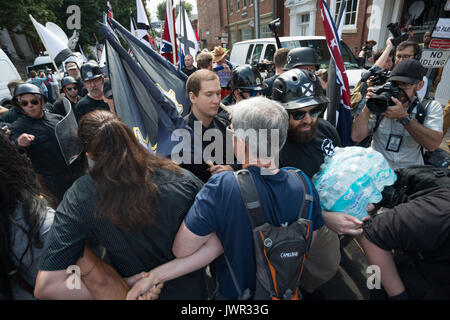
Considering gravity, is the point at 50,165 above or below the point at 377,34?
below

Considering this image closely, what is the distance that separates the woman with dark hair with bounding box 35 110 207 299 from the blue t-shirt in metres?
0.16

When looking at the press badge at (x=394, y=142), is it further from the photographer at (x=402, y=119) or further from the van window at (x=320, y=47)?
the van window at (x=320, y=47)

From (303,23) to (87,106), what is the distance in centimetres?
1608

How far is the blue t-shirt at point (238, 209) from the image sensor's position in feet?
4.02

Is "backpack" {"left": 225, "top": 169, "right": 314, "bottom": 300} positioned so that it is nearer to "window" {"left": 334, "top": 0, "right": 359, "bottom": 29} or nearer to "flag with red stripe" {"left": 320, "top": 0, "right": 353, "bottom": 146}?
"flag with red stripe" {"left": 320, "top": 0, "right": 353, "bottom": 146}

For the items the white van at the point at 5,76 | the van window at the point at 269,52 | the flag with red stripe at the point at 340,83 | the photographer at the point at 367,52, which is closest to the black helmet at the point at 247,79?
the flag with red stripe at the point at 340,83

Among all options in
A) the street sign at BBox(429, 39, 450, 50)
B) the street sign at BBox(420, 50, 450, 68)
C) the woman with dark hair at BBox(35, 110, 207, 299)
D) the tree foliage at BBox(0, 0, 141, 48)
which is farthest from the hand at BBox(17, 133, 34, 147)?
the tree foliage at BBox(0, 0, 141, 48)

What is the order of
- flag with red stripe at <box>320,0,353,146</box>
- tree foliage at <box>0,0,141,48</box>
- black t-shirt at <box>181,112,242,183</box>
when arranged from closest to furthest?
black t-shirt at <box>181,112,242,183</box>, flag with red stripe at <box>320,0,353,146</box>, tree foliage at <box>0,0,141,48</box>

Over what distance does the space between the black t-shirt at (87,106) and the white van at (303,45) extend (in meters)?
4.80

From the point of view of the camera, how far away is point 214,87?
2266 mm

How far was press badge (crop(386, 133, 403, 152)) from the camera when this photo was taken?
2266 millimetres

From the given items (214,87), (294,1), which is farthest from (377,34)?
(214,87)
